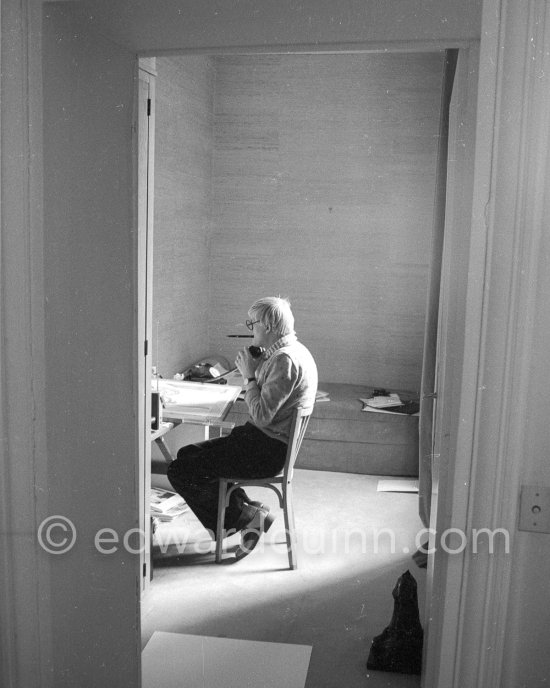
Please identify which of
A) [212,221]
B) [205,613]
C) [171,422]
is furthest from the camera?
[212,221]

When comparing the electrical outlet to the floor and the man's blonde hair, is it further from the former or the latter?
the man's blonde hair

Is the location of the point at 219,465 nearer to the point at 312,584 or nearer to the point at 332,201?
the point at 312,584

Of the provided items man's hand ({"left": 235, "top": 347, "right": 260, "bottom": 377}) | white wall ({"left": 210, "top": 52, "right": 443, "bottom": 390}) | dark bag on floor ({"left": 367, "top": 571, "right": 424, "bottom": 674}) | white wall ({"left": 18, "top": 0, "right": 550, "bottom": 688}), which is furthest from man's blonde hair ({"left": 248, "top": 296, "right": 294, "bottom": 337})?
white wall ({"left": 210, "top": 52, "right": 443, "bottom": 390})

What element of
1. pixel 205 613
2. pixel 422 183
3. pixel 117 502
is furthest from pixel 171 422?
pixel 422 183

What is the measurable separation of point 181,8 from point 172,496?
263 centimetres

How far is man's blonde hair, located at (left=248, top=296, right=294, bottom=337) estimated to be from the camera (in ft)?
10.5

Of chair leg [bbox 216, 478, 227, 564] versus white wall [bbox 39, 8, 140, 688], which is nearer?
white wall [bbox 39, 8, 140, 688]

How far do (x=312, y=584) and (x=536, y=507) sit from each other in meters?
1.95

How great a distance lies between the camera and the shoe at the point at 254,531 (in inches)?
128

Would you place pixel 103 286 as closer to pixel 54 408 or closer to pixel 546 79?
pixel 54 408

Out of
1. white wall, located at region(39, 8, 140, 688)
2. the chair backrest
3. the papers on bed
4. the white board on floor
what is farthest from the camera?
the papers on bed

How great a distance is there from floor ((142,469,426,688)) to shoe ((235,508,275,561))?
0.04 metres

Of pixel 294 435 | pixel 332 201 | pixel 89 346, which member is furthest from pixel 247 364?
pixel 332 201

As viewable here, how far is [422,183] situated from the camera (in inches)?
194
